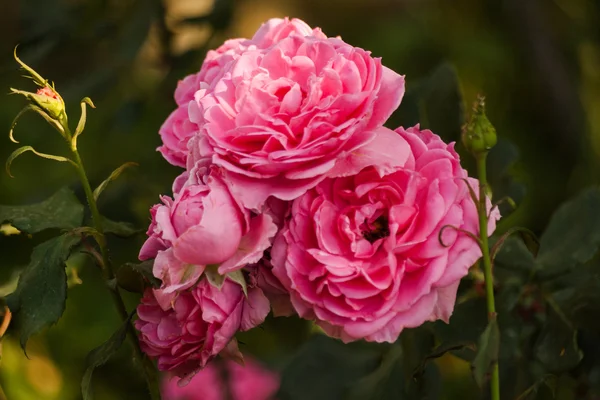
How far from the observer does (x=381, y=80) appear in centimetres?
47

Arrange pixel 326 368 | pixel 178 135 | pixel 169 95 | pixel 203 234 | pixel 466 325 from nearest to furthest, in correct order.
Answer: pixel 203 234
pixel 178 135
pixel 466 325
pixel 326 368
pixel 169 95

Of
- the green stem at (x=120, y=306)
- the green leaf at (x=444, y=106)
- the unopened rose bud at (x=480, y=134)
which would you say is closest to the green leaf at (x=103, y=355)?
the green stem at (x=120, y=306)

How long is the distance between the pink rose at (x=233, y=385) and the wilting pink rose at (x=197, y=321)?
21.3 inches

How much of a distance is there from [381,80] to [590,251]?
0.27m

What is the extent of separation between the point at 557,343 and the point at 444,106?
0.23 metres

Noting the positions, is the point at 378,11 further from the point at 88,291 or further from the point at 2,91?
the point at 88,291

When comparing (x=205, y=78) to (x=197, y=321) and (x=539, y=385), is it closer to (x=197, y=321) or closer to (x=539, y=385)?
(x=197, y=321)

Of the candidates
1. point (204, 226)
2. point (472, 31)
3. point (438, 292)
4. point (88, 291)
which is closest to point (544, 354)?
point (438, 292)

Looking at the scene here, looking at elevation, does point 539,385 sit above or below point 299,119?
below

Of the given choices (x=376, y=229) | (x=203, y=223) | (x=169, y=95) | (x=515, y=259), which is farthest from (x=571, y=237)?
(x=169, y=95)

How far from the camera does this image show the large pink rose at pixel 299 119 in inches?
17.3

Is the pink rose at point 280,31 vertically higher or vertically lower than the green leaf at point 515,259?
higher

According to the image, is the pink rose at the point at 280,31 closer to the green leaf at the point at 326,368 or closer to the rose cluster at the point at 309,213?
the rose cluster at the point at 309,213

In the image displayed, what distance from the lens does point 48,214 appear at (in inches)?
22.4
